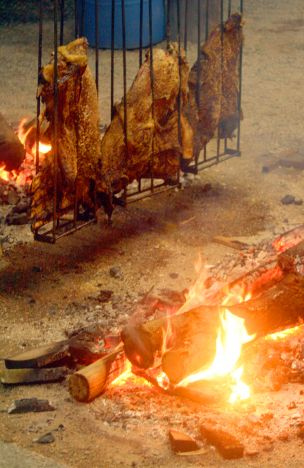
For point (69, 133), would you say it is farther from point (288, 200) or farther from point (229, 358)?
point (288, 200)

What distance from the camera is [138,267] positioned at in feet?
21.4

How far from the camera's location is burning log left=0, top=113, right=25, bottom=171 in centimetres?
736

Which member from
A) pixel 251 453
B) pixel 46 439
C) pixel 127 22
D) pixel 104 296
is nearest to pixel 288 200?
pixel 104 296

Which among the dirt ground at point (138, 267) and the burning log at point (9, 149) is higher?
the burning log at point (9, 149)

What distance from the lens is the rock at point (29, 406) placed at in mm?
4711

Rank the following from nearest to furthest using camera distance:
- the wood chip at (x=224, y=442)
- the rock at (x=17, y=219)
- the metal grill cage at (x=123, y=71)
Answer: the wood chip at (x=224, y=442) → the metal grill cage at (x=123, y=71) → the rock at (x=17, y=219)

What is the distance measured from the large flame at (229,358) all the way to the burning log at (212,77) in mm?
2501

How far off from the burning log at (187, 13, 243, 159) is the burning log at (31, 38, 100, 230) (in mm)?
1419

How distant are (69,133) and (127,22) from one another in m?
7.17

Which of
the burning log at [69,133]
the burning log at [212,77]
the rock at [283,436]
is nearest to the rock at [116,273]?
the burning log at [69,133]

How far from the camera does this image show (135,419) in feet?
15.2

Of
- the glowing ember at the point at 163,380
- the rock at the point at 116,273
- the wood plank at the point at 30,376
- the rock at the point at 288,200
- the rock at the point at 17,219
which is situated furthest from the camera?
the rock at the point at 288,200

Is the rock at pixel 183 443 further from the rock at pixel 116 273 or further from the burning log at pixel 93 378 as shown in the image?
the rock at pixel 116 273

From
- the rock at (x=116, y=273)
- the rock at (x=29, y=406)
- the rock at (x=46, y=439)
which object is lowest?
the rock at (x=116, y=273)
